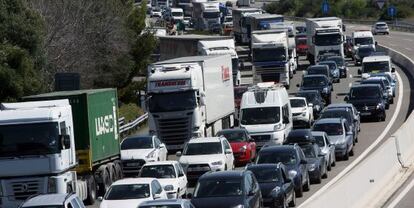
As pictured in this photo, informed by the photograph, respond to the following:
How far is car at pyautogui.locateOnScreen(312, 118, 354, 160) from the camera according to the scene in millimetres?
42344

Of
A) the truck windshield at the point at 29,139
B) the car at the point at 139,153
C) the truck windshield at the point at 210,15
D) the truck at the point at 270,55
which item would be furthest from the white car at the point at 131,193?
the truck windshield at the point at 210,15

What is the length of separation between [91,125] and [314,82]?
2737cm

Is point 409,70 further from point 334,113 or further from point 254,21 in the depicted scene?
point 334,113

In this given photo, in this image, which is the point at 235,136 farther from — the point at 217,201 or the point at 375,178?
the point at 217,201

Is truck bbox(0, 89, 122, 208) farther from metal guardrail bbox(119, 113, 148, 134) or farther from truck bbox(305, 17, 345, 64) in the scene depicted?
truck bbox(305, 17, 345, 64)

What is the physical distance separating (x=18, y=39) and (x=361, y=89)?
16909 millimetres

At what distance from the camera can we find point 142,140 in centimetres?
4106

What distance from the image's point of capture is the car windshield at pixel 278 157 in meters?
34.1

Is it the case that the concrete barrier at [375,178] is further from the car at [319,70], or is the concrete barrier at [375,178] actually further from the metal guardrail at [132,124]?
the car at [319,70]

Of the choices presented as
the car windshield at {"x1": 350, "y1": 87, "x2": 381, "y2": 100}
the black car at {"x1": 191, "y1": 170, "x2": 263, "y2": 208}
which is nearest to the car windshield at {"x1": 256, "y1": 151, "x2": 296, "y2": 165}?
the black car at {"x1": 191, "y1": 170, "x2": 263, "y2": 208}

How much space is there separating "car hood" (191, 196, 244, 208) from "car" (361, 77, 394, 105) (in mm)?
31581

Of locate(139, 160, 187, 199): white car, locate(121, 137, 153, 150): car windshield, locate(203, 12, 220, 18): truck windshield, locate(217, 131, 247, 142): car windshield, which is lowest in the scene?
locate(203, 12, 220, 18): truck windshield

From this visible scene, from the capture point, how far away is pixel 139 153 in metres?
40.3

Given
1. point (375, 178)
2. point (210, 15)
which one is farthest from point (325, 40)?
point (210, 15)
